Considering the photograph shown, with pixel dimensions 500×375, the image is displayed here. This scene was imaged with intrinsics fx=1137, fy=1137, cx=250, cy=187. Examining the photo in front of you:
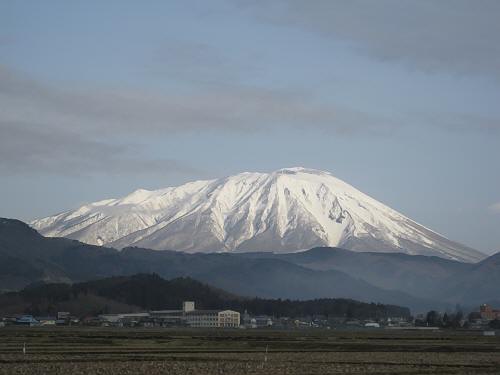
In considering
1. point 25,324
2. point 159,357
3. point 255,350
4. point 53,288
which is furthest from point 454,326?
point 159,357

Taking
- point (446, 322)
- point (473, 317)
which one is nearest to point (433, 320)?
point (446, 322)

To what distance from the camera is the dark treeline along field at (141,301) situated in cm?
17162

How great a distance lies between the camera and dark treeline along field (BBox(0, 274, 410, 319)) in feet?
563

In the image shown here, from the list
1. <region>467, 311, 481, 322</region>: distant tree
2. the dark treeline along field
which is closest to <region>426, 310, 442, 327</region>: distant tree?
<region>467, 311, 481, 322</region>: distant tree

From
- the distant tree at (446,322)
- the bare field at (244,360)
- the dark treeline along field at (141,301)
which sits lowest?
the bare field at (244,360)

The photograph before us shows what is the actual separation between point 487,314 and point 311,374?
486 feet

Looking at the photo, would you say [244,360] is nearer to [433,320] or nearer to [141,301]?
[433,320]

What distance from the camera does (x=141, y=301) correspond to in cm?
18438

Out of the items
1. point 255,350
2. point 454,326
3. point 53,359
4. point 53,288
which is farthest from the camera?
point 53,288

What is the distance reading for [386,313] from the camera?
627ft

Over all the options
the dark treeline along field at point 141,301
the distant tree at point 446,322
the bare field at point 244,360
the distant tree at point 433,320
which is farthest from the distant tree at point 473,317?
the bare field at point 244,360

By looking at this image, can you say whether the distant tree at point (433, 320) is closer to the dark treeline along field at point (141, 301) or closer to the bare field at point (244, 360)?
the dark treeline along field at point (141, 301)

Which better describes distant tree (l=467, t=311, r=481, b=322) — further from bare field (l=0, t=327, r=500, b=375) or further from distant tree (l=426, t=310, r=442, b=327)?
bare field (l=0, t=327, r=500, b=375)

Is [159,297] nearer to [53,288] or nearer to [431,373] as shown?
[53,288]
